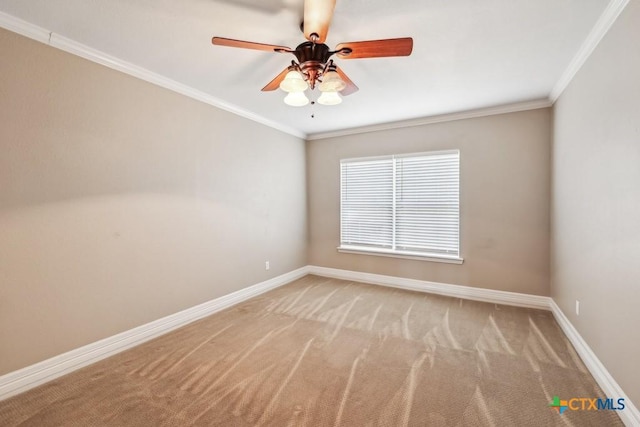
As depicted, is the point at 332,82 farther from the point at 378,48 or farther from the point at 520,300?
the point at 520,300

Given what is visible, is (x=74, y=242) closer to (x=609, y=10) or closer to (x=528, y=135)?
(x=609, y=10)

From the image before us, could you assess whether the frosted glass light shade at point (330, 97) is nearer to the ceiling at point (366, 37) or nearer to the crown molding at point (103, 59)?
the ceiling at point (366, 37)

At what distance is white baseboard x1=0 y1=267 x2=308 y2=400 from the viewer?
195cm

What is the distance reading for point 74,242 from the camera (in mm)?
2232

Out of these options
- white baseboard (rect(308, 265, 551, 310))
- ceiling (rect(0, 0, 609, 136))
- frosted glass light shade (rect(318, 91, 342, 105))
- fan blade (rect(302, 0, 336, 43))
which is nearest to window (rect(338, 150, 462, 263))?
white baseboard (rect(308, 265, 551, 310))

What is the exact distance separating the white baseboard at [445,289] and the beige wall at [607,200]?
0.66m

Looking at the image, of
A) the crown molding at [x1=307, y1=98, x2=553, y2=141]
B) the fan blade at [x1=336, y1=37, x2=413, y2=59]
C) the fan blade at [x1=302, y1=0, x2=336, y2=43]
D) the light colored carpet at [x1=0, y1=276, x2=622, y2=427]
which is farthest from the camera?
the crown molding at [x1=307, y1=98, x2=553, y2=141]

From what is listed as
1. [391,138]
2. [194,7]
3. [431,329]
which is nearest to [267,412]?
[431,329]

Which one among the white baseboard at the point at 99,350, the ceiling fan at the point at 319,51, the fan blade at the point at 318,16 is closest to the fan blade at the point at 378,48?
the ceiling fan at the point at 319,51

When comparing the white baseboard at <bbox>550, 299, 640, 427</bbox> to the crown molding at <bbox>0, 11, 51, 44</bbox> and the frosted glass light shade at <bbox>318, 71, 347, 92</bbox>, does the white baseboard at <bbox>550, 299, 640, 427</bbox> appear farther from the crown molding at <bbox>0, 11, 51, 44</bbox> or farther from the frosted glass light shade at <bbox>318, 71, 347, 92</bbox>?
the crown molding at <bbox>0, 11, 51, 44</bbox>

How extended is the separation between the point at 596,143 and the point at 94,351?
14.1 feet

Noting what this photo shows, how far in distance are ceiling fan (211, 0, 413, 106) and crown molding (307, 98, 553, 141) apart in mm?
2302

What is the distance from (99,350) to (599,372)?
3.88 metres

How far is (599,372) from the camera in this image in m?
2.00
